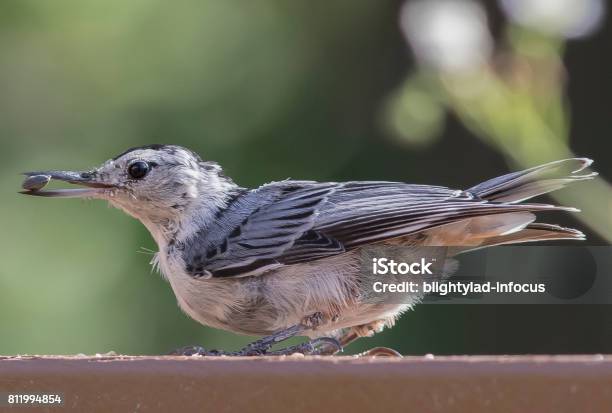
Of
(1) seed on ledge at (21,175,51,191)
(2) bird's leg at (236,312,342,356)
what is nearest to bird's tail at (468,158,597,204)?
(2) bird's leg at (236,312,342,356)

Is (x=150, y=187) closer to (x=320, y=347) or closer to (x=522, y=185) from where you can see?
(x=320, y=347)

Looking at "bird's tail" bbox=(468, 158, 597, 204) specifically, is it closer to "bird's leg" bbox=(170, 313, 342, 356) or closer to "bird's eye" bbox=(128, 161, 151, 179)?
"bird's leg" bbox=(170, 313, 342, 356)

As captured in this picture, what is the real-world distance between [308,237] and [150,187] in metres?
0.62

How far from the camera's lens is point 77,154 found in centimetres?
509

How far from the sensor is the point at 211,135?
5078 millimetres

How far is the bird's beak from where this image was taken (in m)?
3.41

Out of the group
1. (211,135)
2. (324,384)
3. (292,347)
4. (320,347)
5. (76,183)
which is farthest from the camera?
(211,135)

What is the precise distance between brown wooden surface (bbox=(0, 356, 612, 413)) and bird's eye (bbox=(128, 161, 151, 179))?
1860mm

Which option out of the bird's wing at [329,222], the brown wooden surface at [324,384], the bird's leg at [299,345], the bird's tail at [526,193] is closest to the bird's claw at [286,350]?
the bird's leg at [299,345]

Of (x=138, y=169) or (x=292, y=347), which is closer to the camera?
(x=292, y=347)

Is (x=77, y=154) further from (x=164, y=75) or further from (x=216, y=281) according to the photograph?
(x=216, y=281)

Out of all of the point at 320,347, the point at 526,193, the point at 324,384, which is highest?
the point at 526,193

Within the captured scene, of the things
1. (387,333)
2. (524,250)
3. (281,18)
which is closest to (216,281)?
(524,250)

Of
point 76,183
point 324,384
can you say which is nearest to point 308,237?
point 76,183
